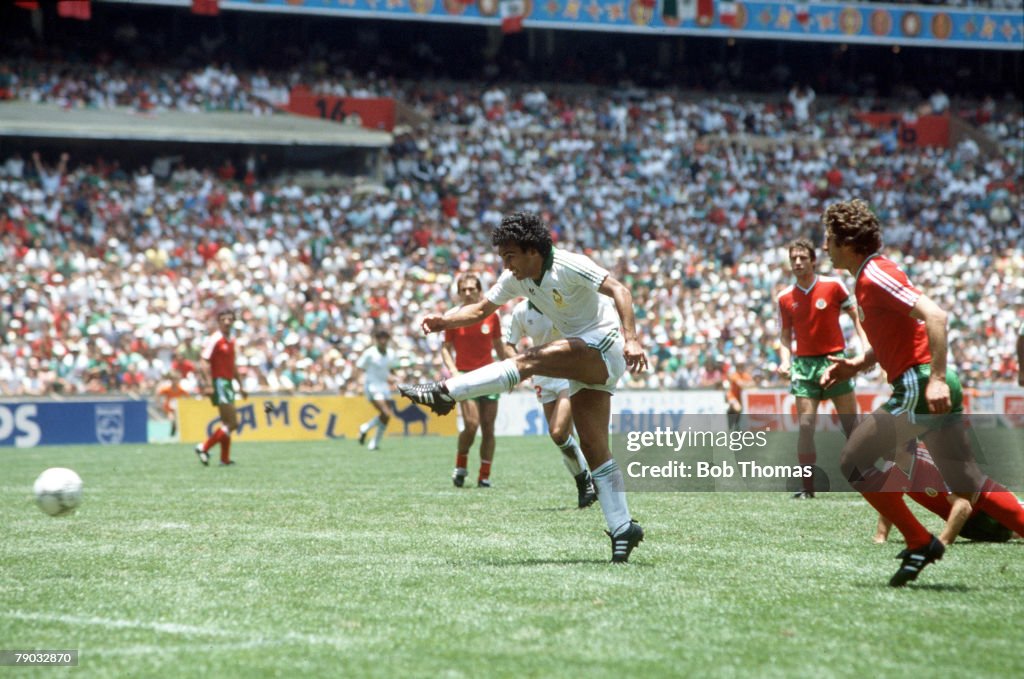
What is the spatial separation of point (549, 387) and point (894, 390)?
5880 millimetres

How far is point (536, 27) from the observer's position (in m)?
46.1

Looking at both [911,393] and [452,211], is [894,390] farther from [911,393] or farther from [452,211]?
[452,211]

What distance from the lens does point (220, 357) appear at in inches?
760

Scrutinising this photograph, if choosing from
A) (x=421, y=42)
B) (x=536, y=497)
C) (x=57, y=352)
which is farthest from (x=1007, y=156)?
(x=536, y=497)

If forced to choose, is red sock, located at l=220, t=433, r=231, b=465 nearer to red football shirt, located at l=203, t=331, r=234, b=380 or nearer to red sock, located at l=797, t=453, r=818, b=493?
red football shirt, located at l=203, t=331, r=234, b=380

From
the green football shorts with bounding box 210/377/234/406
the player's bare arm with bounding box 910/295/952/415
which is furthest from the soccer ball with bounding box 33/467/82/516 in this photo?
the green football shorts with bounding box 210/377/234/406

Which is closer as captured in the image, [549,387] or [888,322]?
[888,322]

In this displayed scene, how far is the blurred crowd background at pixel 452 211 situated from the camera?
29797mm

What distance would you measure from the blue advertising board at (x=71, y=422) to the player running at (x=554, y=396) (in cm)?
1590

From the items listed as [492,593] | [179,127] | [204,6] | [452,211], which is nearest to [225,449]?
[492,593]

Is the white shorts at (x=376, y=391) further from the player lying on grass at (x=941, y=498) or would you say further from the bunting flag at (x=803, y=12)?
the bunting flag at (x=803, y=12)

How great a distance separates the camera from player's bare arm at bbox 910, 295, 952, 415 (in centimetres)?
642

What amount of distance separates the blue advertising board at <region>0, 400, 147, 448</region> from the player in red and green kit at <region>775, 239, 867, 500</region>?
56.3ft

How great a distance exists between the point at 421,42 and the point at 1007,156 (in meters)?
21.2
